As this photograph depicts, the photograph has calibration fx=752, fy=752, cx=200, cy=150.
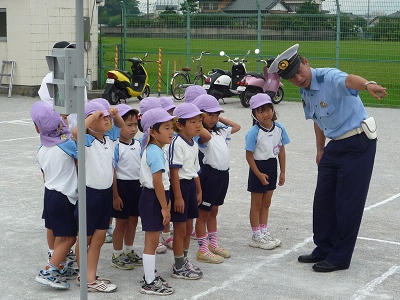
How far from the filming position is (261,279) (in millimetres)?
6195

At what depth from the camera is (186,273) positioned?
620 centimetres

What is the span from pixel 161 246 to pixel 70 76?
2612mm

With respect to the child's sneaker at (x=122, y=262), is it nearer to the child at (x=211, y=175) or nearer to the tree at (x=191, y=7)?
the child at (x=211, y=175)

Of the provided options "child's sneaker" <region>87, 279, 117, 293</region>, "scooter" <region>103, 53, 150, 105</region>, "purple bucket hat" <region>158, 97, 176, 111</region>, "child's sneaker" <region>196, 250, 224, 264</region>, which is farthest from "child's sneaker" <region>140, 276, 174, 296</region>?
"scooter" <region>103, 53, 150, 105</region>

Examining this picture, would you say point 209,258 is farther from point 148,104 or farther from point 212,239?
point 148,104

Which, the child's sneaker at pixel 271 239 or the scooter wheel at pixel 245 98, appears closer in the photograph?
the child's sneaker at pixel 271 239

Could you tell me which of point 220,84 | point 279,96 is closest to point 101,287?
point 220,84

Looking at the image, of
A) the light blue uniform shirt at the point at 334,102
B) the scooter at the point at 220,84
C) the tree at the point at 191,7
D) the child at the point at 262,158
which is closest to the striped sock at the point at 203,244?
the child at the point at 262,158

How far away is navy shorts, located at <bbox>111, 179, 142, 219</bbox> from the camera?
640 centimetres

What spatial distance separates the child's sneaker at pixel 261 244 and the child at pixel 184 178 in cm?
101

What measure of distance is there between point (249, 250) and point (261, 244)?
0.14 m

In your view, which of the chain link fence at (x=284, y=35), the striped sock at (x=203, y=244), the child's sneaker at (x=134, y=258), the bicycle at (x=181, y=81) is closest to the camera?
the child's sneaker at (x=134, y=258)

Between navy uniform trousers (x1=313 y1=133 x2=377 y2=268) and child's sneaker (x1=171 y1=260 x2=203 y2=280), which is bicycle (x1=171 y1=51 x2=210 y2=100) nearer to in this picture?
navy uniform trousers (x1=313 y1=133 x2=377 y2=268)

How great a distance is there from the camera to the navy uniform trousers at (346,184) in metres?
6.46
